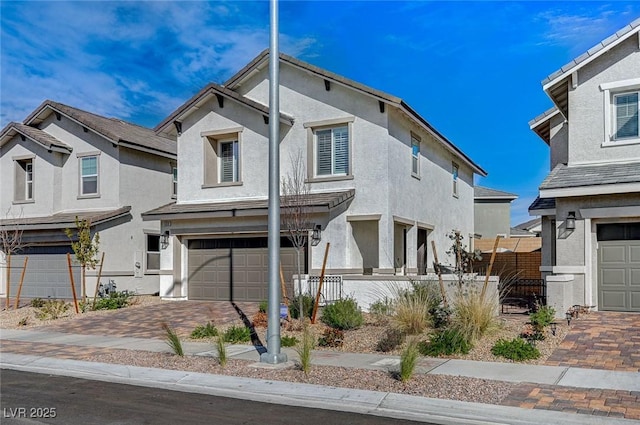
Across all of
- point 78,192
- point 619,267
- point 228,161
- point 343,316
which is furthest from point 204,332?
point 78,192

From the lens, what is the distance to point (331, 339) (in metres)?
12.9

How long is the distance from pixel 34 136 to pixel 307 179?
13222 millimetres

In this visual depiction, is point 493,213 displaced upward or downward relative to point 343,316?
upward

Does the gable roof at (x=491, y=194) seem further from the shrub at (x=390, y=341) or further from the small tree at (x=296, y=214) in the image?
the shrub at (x=390, y=341)

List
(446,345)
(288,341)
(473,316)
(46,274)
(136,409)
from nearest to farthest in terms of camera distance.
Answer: (136,409)
(446,345)
(473,316)
(288,341)
(46,274)

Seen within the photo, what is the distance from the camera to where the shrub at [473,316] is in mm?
12156

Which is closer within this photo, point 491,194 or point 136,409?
point 136,409

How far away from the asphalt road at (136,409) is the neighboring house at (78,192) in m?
14.8

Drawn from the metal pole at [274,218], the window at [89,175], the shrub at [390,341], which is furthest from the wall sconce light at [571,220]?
the window at [89,175]

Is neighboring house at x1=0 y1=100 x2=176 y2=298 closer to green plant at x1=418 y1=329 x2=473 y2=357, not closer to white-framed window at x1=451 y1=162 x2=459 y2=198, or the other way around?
white-framed window at x1=451 y1=162 x2=459 y2=198

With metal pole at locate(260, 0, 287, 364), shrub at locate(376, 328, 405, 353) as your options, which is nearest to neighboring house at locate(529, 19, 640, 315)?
shrub at locate(376, 328, 405, 353)

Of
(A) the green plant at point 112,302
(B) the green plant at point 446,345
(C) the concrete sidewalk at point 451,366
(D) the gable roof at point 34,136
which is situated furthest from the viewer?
(D) the gable roof at point 34,136

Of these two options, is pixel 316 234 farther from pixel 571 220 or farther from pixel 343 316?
pixel 571 220

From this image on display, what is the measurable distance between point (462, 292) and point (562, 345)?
7.46 feet
